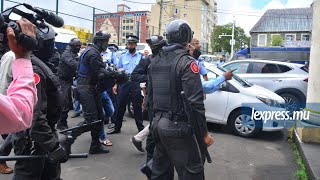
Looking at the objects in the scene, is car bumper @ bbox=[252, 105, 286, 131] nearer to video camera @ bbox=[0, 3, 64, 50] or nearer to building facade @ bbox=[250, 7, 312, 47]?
video camera @ bbox=[0, 3, 64, 50]

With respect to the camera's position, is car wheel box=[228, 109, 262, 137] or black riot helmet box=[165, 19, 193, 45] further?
car wheel box=[228, 109, 262, 137]

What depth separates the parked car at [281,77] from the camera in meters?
8.82

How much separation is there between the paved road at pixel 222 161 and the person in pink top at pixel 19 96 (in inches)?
116

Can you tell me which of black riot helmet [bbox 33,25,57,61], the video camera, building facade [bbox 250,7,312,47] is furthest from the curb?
building facade [bbox 250,7,312,47]

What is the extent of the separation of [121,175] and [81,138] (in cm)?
204

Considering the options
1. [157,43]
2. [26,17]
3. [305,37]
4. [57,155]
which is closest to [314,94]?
[157,43]

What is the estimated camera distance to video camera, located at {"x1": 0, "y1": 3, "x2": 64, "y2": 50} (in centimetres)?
157

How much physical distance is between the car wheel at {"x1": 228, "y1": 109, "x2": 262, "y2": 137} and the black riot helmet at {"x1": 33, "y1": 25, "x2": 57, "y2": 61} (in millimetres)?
4764

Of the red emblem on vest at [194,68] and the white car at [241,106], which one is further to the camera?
the white car at [241,106]

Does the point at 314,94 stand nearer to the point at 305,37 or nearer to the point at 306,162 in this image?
the point at 306,162

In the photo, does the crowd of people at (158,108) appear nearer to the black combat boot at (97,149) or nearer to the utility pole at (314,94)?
the black combat boot at (97,149)

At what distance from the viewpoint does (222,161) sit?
5.13 m

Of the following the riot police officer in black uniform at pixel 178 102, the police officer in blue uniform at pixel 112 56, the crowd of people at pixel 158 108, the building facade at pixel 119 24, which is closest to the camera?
the crowd of people at pixel 158 108

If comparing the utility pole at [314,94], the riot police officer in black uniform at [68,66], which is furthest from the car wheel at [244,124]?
the riot police officer in black uniform at [68,66]
